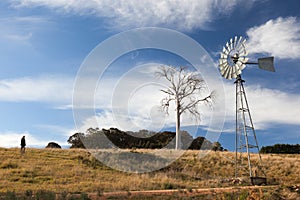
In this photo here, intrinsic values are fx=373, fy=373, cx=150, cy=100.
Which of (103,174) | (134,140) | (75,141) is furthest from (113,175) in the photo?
(75,141)

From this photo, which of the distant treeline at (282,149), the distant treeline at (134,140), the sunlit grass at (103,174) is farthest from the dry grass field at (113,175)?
the distant treeline at (282,149)

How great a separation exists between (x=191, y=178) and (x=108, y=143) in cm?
1379

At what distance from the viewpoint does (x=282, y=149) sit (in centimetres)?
4703

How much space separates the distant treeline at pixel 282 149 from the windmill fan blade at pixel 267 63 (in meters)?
28.6

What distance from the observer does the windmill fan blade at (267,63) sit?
781 inches

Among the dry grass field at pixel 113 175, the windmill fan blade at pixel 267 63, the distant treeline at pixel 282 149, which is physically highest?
the windmill fan blade at pixel 267 63

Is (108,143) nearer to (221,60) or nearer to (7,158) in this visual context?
(7,158)

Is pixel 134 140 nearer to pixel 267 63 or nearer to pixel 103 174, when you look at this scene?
pixel 103 174

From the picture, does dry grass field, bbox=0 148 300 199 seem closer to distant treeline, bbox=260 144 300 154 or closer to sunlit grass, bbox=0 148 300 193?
sunlit grass, bbox=0 148 300 193

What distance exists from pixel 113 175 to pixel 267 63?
10.9 meters

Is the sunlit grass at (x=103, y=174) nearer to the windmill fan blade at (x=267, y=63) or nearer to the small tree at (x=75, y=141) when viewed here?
the windmill fan blade at (x=267, y=63)

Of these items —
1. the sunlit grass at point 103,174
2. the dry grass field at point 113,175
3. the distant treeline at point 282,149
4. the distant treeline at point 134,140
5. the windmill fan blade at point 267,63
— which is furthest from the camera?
the distant treeline at point 282,149

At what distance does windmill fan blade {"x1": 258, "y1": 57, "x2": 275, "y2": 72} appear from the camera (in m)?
19.8

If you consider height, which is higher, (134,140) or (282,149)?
(134,140)
